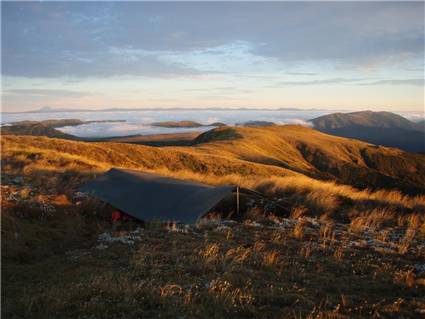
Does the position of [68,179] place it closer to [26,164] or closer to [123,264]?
[26,164]

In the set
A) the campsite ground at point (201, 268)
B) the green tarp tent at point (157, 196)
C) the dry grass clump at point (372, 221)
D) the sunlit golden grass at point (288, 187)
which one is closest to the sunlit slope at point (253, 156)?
the sunlit golden grass at point (288, 187)

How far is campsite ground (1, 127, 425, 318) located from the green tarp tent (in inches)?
16.0

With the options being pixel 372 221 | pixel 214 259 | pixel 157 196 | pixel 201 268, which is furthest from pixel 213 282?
pixel 372 221

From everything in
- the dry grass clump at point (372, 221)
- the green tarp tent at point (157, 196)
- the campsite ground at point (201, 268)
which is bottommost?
the dry grass clump at point (372, 221)

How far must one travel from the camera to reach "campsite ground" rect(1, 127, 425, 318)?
5.89m

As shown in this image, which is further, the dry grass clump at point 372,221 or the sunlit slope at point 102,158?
the sunlit slope at point 102,158

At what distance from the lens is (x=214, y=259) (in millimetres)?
7863

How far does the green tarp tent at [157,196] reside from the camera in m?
10.9

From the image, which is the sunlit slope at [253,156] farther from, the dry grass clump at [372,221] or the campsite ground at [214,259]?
the dry grass clump at [372,221]

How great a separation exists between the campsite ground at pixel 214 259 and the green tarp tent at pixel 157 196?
407 mm

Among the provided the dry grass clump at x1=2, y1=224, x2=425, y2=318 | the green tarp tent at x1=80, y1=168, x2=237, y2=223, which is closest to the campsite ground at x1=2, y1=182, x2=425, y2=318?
the dry grass clump at x1=2, y1=224, x2=425, y2=318

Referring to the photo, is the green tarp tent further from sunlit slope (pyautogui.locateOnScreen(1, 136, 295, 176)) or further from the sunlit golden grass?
sunlit slope (pyautogui.locateOnScreen(1, 136, 295, 176))

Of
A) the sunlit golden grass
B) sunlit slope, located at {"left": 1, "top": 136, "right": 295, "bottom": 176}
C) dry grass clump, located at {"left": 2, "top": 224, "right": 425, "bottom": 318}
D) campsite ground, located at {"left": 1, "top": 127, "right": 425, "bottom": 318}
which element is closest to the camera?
dry grass clump, located at {"left": 2, "top": 224, "right": 425, "bottom": 318}

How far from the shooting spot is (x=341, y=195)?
16.3 meters
